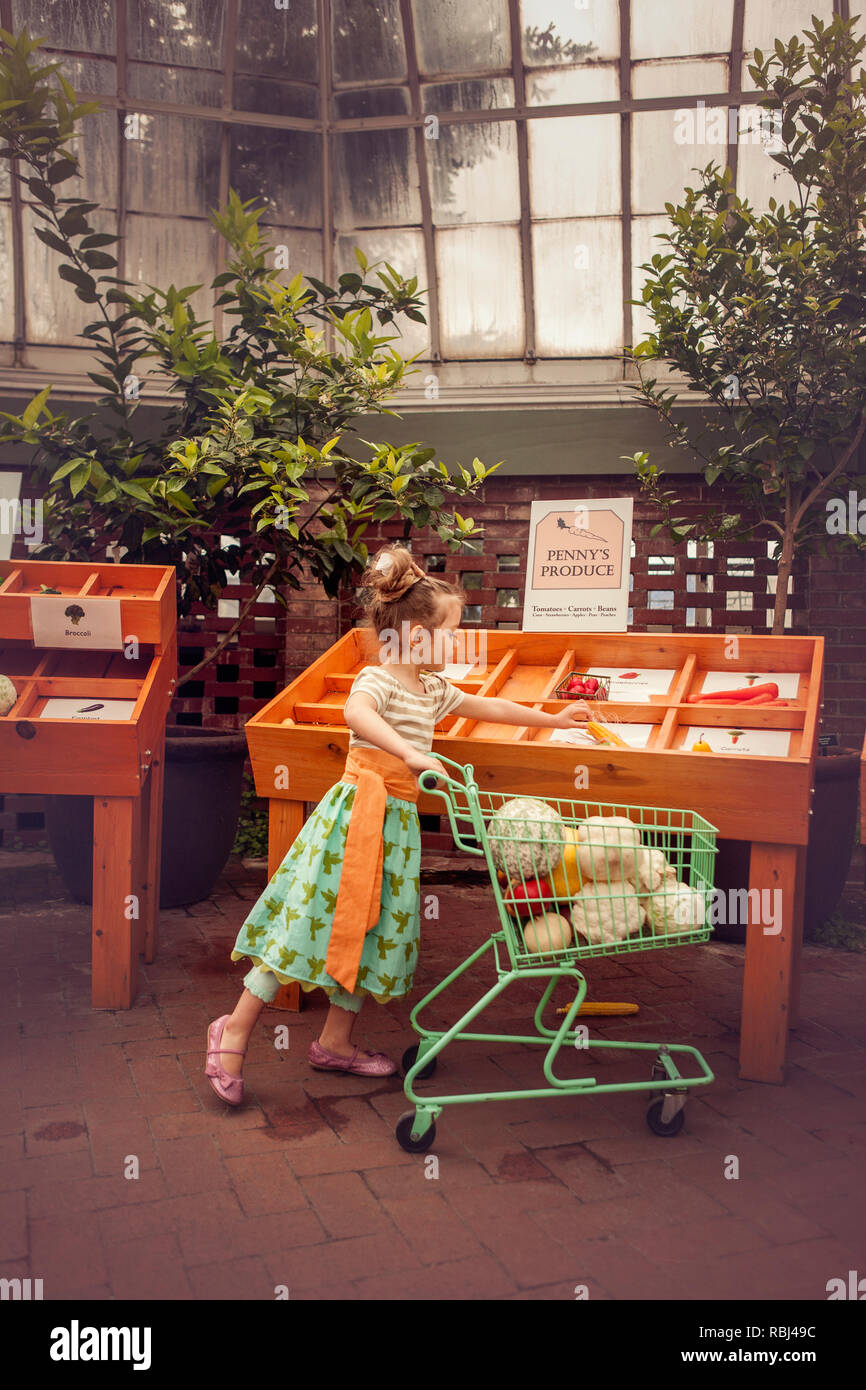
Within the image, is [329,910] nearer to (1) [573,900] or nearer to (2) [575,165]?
(1) [573,900]

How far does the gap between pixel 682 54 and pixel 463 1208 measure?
610cm

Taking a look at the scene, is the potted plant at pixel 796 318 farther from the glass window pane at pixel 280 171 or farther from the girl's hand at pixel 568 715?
the glass window pane at pixel 280 171

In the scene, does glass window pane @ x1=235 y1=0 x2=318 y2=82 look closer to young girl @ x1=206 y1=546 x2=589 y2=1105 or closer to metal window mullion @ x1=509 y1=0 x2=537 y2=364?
metal window mullion @ x1=509 y1=0 x2=537 y2=364

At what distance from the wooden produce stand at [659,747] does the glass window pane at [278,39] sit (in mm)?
4071

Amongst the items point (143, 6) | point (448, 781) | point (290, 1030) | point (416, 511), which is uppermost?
point (143, 6)

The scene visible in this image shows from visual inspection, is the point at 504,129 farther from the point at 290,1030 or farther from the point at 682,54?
the point at 290,1030

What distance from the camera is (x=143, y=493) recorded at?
4.41 meters

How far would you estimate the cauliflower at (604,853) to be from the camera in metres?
2.79

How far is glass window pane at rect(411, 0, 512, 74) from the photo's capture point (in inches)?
246

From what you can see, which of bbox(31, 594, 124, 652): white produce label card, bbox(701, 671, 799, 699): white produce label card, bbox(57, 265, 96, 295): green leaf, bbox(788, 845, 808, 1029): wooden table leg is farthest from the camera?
bbox(57, 265, 96, 295): green leaf

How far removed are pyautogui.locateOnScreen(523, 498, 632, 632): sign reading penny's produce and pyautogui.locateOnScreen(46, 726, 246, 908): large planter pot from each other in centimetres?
162

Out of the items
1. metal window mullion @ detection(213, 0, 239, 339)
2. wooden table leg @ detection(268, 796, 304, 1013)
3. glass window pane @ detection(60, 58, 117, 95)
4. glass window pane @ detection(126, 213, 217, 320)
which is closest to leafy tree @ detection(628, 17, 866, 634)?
wooden table leg @ detection(268, 796, 304, 1013)

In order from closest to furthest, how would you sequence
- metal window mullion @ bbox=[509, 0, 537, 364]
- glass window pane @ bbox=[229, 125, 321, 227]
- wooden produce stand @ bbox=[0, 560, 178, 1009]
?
wooden produce stand @ bbox=[0, 560, 178, 1009] → metal window mullion @ bbox=[509, 0, 537, 364] → glass window pane @ bbox=[229, 125, 321, 227]
